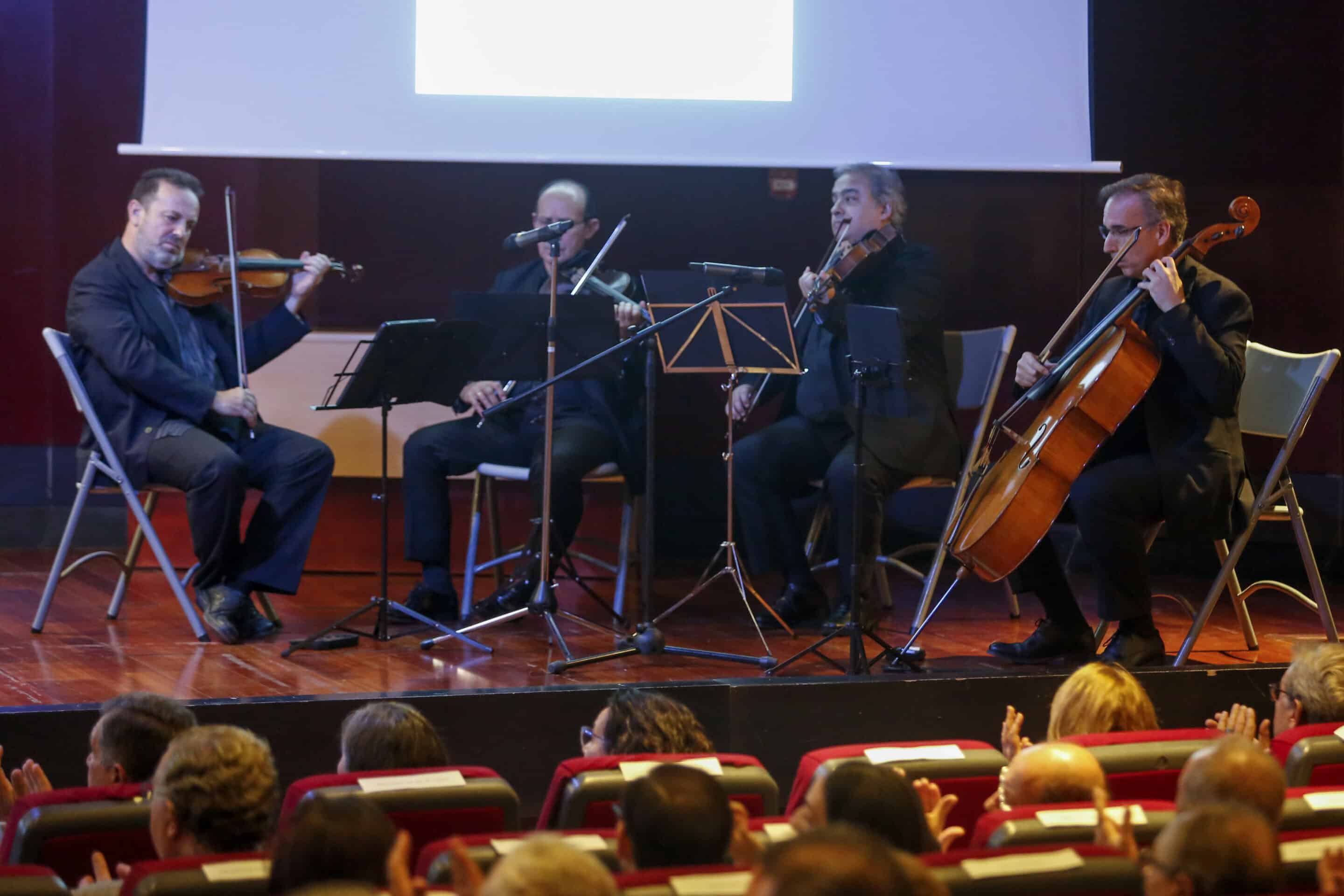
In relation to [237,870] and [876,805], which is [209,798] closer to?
[237,870]

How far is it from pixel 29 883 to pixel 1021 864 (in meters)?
1.05

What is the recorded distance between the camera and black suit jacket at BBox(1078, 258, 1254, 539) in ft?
11.7

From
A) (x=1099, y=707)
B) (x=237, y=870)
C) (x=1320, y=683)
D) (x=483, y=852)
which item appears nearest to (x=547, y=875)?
(x=483, y=852)

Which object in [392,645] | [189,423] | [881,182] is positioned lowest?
[392,645]

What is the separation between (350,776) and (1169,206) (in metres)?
2.65

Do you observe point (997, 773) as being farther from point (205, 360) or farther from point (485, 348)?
point (205, 360)

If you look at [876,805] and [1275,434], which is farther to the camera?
[1275,434]

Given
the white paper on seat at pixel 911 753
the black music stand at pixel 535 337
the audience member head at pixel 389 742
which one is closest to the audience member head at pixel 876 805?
the white paper on seat at pixel 911 753

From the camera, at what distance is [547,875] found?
129 centimetres

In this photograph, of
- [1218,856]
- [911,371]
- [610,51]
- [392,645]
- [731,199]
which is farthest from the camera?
[731,199]

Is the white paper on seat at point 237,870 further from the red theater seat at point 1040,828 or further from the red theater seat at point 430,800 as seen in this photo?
the red theater seat at point 1040,828

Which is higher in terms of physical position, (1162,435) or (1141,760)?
(1162,435)

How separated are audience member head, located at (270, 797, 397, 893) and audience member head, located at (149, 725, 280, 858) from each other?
1.18 ft

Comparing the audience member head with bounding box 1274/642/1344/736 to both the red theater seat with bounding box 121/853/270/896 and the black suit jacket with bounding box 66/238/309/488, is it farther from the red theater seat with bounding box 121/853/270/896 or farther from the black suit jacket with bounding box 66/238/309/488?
the black suit jacket with bounding box 66/238/309/488
